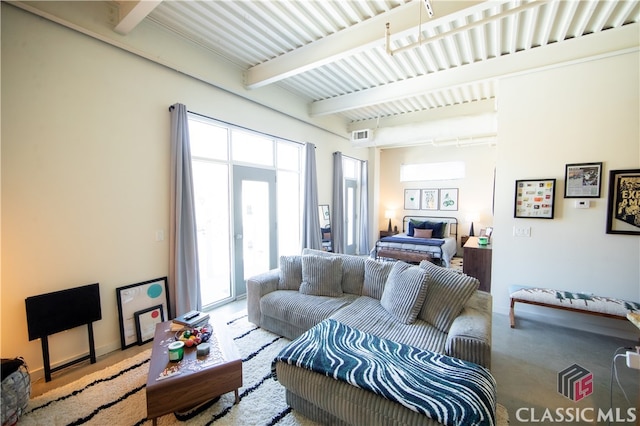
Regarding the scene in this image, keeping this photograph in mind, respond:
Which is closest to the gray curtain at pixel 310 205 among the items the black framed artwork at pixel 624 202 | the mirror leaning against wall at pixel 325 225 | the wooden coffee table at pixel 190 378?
the mirror leaning against wall at pixel 325 225

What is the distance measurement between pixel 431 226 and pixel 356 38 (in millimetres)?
5086

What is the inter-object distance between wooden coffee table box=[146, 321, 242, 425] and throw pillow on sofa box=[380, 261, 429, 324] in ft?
4.50

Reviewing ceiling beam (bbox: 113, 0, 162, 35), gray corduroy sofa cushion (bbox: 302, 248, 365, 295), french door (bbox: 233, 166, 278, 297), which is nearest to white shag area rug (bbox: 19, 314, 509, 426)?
gray corduroy sofa cushion (bbox: 302, 248, 365, 295)

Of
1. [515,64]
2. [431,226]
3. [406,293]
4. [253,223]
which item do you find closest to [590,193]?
[515,64]

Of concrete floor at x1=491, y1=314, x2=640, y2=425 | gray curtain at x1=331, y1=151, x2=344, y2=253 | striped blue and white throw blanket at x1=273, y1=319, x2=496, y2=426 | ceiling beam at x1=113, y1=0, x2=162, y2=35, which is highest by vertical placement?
ceiling beam at x1=113, y1=0, x2=162, y2=35

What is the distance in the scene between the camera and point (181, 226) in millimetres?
3023

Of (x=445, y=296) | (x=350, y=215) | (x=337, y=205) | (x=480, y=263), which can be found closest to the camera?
(x=445, y=296)

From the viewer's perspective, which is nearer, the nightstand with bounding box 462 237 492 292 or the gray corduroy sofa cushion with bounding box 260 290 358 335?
the gray corduroy sofa cushion with bounding box 260 290 358 335

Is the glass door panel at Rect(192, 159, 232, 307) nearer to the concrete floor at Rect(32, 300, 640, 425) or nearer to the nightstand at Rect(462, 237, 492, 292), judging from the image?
the concrete floor at Rect(32, 300, 640, 425)

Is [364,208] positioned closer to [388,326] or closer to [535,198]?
[535,198]

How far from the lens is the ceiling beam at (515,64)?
2.71 m

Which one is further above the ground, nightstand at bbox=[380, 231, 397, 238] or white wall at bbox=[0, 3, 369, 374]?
white wall at bbox=[0, 3, 369, 374]

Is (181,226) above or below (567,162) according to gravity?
below

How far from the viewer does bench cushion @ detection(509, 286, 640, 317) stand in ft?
8.43
